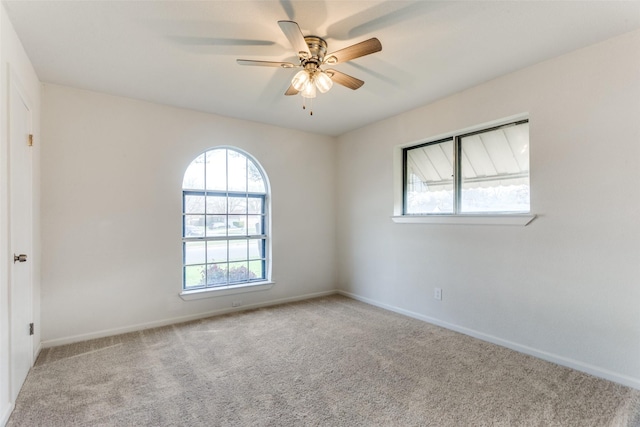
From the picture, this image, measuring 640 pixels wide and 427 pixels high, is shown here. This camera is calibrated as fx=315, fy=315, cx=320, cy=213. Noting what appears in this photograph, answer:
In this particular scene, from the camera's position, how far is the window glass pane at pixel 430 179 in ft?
11.3

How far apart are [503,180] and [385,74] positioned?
148 centimetres

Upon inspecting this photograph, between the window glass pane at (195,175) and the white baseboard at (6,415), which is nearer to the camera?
the white baseboard at (6,415)

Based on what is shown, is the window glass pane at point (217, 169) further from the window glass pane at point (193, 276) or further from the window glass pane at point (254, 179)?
the window glass pane at point (193, 276)

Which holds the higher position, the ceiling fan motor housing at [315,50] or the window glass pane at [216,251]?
the ceiling fan motor housing at [315,50]

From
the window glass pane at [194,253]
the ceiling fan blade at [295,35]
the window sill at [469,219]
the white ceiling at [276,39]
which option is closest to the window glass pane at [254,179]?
the window glass pane at [194,253]

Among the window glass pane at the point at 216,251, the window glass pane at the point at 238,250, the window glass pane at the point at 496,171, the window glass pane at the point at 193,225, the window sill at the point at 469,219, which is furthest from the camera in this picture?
the window glass pane at the point at 238,250

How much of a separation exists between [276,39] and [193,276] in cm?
278

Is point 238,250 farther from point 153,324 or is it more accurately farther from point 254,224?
point 153,324

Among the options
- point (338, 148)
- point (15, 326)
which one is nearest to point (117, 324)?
point (15, 326)

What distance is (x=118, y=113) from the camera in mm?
Answer: 3225

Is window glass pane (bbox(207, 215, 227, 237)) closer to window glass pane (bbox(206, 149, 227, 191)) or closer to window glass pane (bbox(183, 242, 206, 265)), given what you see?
window glass pane (bbox(183, 242, 206, 265))

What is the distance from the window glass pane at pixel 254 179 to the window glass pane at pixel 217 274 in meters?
1.05

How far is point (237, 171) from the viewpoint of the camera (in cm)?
407

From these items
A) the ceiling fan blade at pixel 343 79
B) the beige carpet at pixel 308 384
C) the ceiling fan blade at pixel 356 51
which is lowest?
the beige carpet at pixel 308 384
